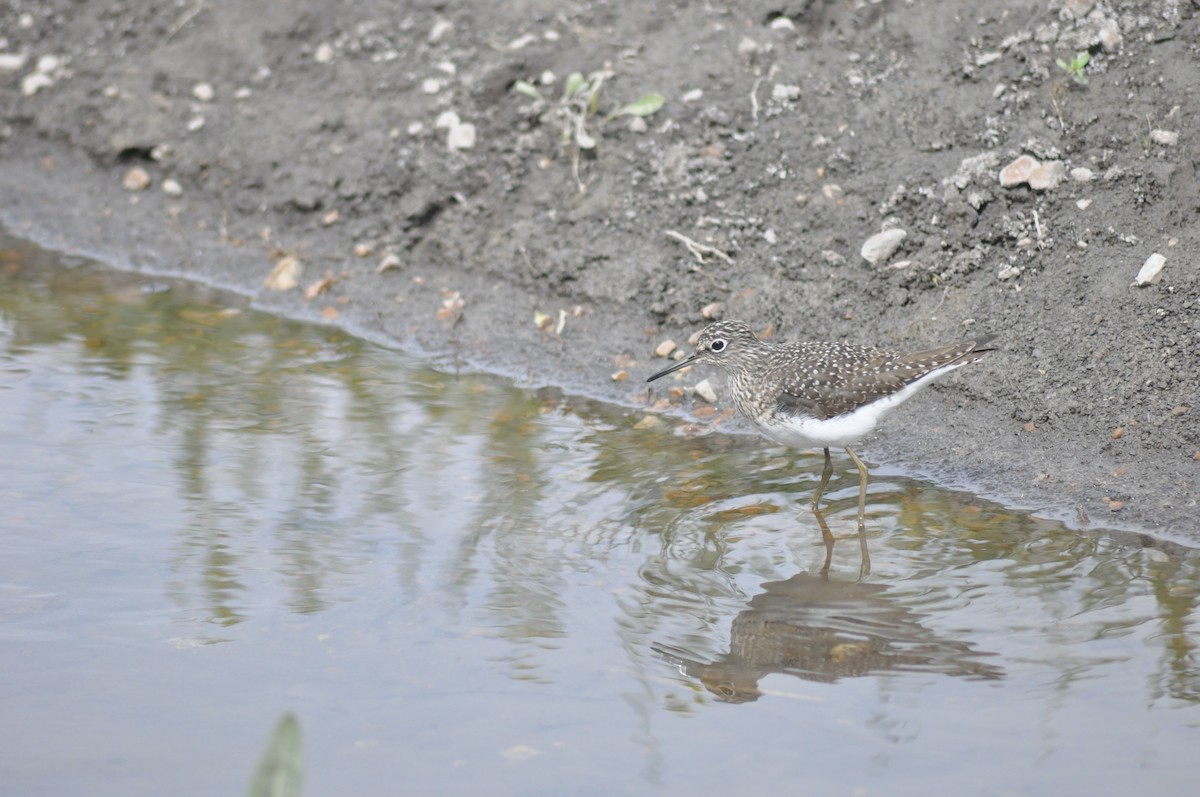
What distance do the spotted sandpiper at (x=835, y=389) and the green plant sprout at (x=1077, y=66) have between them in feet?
8.15

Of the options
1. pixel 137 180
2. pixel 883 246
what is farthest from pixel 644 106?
pixel 137 180

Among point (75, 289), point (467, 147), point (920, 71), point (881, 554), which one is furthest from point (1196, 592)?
point (75, 289)

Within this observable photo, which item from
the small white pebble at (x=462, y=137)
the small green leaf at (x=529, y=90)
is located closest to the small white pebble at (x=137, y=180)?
the small white pebble at (x=462, y=137)

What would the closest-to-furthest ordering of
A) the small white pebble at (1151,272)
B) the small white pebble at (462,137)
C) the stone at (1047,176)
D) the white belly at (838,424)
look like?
1. the white belly at (838,424)
2. the small white pebble at (1151,272)
3. the stone at (1047,176)
4. the small white pebble at (462,137)

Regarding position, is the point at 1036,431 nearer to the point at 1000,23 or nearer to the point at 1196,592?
the point at 1196,592

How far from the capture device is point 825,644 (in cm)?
525

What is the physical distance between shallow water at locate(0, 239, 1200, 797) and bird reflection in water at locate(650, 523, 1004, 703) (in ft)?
0.05

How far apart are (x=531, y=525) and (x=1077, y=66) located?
15.4ft

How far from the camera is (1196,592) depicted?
5332mm

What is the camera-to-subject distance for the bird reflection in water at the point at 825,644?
4969 mm

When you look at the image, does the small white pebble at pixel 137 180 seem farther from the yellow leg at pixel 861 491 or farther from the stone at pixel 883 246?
the yellow leg at pixel 861 491

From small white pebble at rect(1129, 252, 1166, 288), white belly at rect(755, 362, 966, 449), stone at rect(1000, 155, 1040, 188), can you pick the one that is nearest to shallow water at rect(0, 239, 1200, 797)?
white belly at rect(755, 362, 966, 449)

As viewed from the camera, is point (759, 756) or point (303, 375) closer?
point (759, 756)

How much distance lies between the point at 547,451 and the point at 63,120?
693 centimetres
